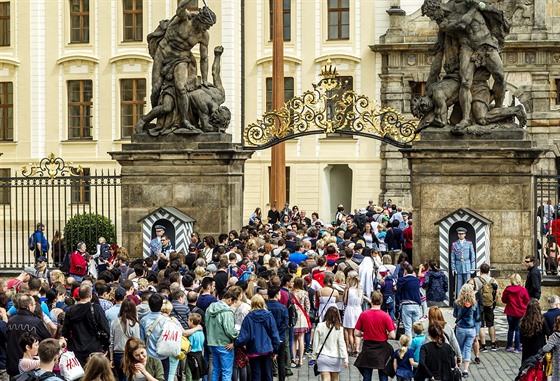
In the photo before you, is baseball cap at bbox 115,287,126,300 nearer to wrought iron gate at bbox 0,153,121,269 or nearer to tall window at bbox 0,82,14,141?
wrought iron gate at bbox 0,153,121,269

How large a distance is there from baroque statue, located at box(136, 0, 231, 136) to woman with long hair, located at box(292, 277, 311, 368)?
22.2 feet

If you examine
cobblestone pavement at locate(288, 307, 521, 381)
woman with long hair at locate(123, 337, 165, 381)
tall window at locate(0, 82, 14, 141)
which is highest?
tall window at locate(0, 82, 14, 141)

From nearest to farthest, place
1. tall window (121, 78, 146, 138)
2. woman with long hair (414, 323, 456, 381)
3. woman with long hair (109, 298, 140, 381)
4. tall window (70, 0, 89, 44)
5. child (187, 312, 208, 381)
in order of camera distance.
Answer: woman with long hair (414, 323, 456, 381)
woman with long hair (109, 298, 140, 381)
child (187, 312, 208, 381)
tall window (121, 78, 146, 138)
tall window (70, 0, 89, 44)

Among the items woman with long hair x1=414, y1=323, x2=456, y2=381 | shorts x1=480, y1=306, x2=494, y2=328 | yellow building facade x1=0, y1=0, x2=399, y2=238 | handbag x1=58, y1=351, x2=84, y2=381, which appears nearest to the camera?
handbag x1=58, y1=351, x2=84, y2=381

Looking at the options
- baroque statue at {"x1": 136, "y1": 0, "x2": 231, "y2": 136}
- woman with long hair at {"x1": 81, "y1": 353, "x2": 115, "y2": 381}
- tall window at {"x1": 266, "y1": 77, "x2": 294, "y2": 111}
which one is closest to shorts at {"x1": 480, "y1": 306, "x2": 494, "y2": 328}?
baroque statue at {"x1": 136, "y1": 0, "x2": 231, "y2": 136}

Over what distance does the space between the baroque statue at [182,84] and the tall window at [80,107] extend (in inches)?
865

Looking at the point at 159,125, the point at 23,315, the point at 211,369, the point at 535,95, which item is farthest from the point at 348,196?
the point at 23,315

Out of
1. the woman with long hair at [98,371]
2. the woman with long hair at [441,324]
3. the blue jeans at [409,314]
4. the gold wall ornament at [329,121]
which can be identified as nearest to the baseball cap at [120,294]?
the woman with long hair at [441,324]

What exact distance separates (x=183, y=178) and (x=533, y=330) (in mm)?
10192

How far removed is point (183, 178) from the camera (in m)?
24.0

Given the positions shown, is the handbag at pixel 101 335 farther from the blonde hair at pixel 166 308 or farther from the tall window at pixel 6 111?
the tall window at pixel 6 111

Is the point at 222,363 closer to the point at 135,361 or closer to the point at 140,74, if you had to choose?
the point at 135,361

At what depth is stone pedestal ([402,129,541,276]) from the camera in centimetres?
2236

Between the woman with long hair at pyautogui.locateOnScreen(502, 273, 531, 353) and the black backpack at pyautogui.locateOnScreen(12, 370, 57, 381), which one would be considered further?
the woman with long hair at pyautogui.locateOnScreen(502, 273, 531, 353)
